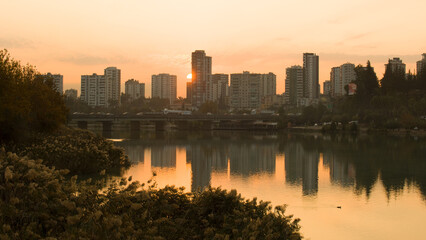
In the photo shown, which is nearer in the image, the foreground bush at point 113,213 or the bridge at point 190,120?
the foreground bush at point 113,213

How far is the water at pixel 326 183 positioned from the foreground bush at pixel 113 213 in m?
6.47

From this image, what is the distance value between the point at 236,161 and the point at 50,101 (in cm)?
1885

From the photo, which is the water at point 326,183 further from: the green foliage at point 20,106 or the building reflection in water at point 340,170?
the green foliage at point 20,106

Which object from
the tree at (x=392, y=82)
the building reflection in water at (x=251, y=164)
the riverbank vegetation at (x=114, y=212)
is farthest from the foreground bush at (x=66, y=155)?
the tree at (x=392, y=82)

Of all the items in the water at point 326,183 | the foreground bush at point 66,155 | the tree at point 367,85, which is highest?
the tree at point 367,85

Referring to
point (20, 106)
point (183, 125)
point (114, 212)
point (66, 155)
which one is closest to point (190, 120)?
point (183, 125)

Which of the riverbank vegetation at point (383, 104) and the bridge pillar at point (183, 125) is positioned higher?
the riverbank vegetation at point (383, 104)

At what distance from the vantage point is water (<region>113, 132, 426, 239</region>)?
63.8 feet

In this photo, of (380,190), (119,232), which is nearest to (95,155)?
(380,190)

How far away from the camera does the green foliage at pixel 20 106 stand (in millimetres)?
29750

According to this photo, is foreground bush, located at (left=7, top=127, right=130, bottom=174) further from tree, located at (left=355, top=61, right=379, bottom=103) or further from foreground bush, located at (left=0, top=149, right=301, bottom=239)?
tree, located at (left=355, top=61, right=379, bottom=103)

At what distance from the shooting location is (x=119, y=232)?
8695 millimetres

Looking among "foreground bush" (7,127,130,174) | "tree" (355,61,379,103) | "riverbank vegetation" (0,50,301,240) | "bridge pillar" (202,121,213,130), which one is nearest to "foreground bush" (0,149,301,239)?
"riverbank vegetation" (0,50,301,240)

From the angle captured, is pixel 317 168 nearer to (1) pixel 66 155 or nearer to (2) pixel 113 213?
(1) pixel 66 155
